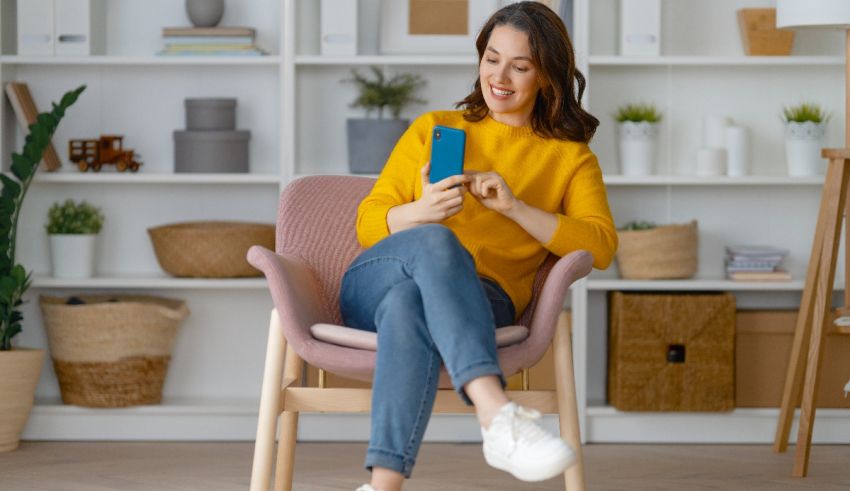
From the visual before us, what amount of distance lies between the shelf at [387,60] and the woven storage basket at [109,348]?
0.84 m

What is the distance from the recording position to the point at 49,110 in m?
3.96

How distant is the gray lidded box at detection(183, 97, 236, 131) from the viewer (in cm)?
382

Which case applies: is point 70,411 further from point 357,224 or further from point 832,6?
point 832,6

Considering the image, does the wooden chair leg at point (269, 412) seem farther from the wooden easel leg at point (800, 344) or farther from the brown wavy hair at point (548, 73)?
the wooden easel leg at point (800, 344)

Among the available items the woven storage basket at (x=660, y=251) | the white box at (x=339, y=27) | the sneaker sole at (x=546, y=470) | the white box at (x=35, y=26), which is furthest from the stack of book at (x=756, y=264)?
the white box at (x=35, y=26)

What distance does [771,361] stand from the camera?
12.5 feet

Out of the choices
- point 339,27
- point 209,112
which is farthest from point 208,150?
point 339,27

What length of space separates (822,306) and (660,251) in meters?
0.56

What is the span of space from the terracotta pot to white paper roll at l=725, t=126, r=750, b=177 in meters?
2.11

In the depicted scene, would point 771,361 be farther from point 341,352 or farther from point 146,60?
point 146,60

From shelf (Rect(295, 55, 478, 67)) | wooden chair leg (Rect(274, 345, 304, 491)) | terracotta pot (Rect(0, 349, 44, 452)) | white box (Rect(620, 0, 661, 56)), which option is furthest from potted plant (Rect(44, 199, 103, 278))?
white box (Rect(620, 0, 661, 56))

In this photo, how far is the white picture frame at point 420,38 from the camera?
12.7 feet

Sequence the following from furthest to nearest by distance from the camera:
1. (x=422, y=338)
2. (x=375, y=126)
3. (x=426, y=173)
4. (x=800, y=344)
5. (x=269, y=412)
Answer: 1. (x=375, y=126)
2. (x=800, y=344)
3. (x=426, y=173)
4. (x=269, y=412)
5. (x=422, y=338)

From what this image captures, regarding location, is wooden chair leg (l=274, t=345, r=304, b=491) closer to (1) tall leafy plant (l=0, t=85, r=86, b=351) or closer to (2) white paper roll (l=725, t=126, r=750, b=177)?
(1) tall leafy plant (l=0, t=85, r=86, b=351)
